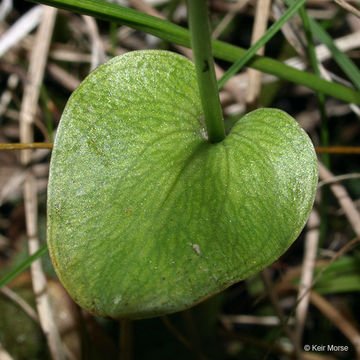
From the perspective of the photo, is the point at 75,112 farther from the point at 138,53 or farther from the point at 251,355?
the point at 251,355

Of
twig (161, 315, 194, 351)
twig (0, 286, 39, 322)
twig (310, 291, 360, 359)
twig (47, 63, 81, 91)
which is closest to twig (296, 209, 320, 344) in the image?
twig (310, 291, 360, 359)

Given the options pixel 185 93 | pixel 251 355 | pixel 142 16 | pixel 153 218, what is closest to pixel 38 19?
pixel 142 16

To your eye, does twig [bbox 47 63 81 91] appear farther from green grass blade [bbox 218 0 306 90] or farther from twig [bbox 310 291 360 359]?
twig [bbox 310 291 360 359]

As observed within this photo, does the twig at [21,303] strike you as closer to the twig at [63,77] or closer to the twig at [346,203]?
the twig at [63,77]

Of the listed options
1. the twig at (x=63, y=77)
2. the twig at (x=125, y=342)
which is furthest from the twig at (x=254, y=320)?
the twig at (x=63, y=77)

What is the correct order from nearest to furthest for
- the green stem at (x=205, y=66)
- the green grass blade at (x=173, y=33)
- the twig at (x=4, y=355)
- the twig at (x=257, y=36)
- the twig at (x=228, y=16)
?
the green stem at (x=205, y=66)
the green grass blade at (x=173, y=33)
the twig at (x=4, y=355)
the twig at (x=257, y=36)
the twig at (x=228, y=16)

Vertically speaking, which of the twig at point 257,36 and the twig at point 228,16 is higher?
the twig at point 228,16
